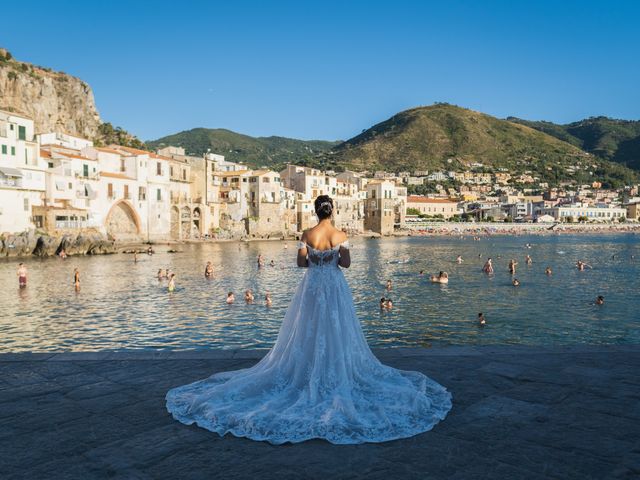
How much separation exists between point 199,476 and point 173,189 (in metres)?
71.8

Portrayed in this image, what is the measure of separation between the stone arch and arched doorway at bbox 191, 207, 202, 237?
1124 cm

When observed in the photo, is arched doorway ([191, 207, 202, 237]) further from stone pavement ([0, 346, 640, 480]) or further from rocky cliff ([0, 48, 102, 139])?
stone pavement ([0, 346, 640, 480])

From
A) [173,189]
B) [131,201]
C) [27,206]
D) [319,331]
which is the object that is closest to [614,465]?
[319,331]

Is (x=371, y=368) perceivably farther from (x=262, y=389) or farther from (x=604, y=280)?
(x=604, y=280)

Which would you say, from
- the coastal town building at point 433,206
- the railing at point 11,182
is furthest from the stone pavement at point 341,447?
the coastal town building at point 433,206

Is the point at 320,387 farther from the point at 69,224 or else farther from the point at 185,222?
the point at 185,222

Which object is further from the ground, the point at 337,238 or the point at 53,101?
the point at 53,101

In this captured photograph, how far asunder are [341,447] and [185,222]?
72905 mm

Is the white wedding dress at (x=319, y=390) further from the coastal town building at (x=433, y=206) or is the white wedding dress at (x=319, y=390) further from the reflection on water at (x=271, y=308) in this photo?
the coastal town building at (x=433, y=206)

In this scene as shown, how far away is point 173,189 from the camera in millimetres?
72000

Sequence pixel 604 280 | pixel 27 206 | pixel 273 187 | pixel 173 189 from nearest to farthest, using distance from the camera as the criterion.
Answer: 1. pixel 604 280
2. pixel 27 206
3. pixel 173 189
4. pixel 273 187

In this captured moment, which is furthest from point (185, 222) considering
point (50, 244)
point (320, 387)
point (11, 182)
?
point (320, 387)

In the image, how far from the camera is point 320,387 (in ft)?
16.8

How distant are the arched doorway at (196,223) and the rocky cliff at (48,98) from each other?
80.2 feet
